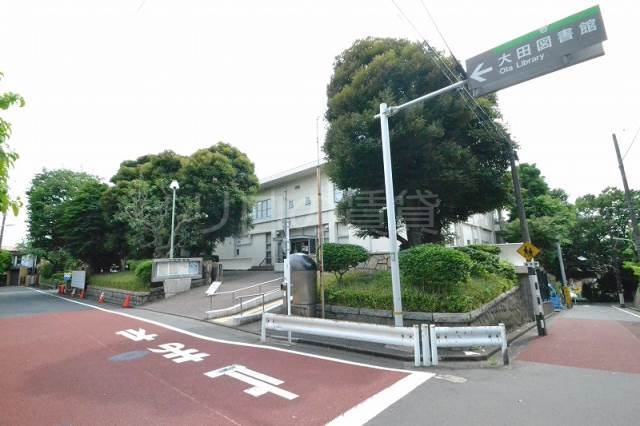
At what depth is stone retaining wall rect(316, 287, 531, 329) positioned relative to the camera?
26.7ft

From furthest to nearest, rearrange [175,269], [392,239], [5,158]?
[175,269], [392,239], [5,158]

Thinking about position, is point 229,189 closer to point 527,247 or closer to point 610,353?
point 527,247

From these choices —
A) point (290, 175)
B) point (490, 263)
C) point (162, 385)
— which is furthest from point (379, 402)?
point (290, 175)

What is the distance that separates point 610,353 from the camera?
293 inches

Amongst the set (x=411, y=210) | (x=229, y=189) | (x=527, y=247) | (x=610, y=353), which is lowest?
(x=610, y=353)

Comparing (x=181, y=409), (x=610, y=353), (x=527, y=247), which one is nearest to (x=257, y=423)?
(x=181, y=409)

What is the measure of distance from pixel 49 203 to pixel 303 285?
34481 mm

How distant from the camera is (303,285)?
1067 centimetres

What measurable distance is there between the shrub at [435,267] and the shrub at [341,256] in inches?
70.2

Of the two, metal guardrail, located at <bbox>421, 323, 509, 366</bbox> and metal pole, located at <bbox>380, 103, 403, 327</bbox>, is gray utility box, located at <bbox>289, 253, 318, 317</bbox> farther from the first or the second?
metal guardrail, located at <bbox>421, 323, 509, 366</bbox>

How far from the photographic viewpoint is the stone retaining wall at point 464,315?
→ 8125 mm

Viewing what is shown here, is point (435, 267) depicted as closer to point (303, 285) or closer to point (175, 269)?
point (303, 285)

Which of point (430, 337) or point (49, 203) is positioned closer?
point (430, 337)

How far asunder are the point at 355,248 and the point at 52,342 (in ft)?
30.2
